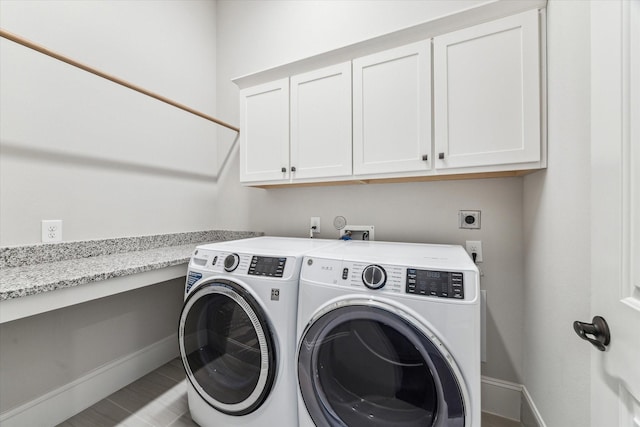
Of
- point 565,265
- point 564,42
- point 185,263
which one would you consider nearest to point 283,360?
point 185,263

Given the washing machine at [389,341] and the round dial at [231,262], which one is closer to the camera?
the washing machine at [389,341]

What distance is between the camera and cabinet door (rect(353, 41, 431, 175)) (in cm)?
145

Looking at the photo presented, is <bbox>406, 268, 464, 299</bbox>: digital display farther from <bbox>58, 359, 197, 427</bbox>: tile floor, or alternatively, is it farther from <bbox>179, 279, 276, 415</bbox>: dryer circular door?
<bbox>58, 359, 197, 427</bbox>: tile floor

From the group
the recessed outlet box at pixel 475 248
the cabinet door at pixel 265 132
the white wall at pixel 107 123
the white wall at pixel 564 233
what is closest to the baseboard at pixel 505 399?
the white wall at pixel 564 233

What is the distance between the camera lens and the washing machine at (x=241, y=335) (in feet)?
3.88

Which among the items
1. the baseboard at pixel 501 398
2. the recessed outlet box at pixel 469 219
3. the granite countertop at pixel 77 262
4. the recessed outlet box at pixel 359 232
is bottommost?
the baseboard at pixel 501 398

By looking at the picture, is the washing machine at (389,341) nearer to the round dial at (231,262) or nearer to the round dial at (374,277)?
the round dial at (374,277)

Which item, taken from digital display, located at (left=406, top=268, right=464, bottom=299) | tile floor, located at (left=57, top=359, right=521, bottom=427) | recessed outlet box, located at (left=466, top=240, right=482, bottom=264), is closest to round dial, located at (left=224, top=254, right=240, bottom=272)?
digital display, located at (left=406, top=268, right=464, bottom=299)

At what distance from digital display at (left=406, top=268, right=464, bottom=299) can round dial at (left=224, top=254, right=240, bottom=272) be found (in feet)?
2.61

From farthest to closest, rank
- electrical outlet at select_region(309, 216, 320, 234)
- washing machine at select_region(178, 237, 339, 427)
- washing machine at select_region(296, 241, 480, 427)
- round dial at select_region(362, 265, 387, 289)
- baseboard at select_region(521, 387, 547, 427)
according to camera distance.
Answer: electrical outlet at select_region(309, 216, 320, 234) → baseboard at select_region(521, 387, 547, 427) → washing machine at select_region(178, 237, 339, 427) → round dial at select_region(362, 265, 387, 289) → washing machine at select_region(296, 241, 480, 427)

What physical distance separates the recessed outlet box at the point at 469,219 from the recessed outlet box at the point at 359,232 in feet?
1.80

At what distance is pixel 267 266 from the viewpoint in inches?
49.2

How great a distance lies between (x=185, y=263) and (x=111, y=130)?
3.31ft

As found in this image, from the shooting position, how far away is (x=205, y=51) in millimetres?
2475
